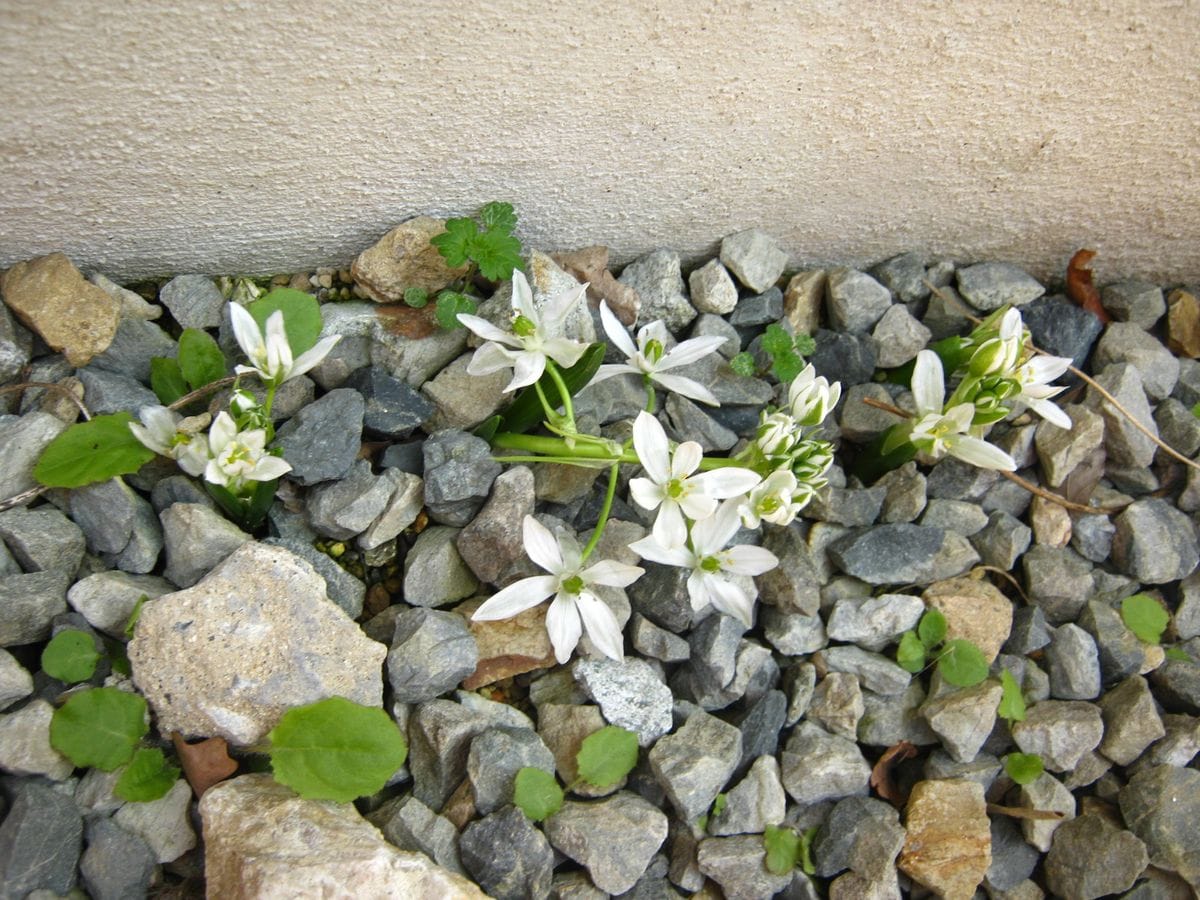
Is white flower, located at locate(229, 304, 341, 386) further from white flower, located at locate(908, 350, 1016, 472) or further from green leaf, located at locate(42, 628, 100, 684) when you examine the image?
white flower, located at locate(908, 350, 1016, 472)

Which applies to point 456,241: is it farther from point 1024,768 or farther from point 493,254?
point 1024,768

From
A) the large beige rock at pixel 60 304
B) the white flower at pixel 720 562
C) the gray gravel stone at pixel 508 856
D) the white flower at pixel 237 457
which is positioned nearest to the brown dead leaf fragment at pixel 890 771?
A: the white flower at pixel 720 562

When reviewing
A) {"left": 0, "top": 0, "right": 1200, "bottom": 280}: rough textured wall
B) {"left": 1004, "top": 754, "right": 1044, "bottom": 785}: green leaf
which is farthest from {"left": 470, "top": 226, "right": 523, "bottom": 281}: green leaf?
{"left": 1004, "top": 754, "right": 1044, "bottom": 785}: green leaf

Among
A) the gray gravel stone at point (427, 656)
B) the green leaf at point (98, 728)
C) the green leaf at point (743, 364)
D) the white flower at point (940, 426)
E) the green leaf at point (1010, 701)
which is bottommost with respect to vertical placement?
the green leaf at point (1010, 701)

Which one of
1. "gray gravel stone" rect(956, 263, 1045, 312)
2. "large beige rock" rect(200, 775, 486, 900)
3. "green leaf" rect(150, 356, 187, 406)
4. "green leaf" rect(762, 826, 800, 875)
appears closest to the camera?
"large beige rock" rect(200, 775, 486, 900)

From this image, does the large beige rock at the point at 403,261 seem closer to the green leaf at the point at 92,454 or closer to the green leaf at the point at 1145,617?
the green leaf at the point at 92,454

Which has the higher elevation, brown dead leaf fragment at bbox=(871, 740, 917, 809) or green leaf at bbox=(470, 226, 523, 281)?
green leaf at bbox=(470, 226, 523, 281)

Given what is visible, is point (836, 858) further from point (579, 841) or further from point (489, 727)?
point (489, 727)
